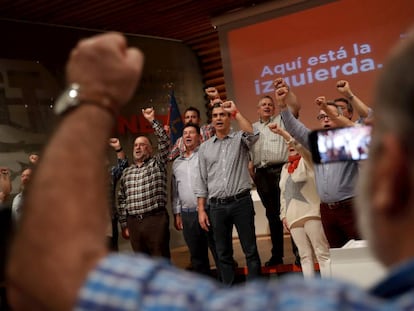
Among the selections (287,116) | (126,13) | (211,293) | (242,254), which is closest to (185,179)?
(287,116)

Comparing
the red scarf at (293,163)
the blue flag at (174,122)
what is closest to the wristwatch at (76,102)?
the red scarf at (293,163)

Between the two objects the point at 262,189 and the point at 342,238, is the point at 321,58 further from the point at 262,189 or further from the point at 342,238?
the point at 342,238

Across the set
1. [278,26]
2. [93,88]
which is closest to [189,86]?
[278,26]

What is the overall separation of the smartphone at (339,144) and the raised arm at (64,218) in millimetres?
430

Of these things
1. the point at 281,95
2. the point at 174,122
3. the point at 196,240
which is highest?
the point at 174,122

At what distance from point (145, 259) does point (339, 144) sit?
0.47m

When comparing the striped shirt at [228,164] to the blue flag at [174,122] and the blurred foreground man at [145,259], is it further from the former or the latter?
the blurred foreground man at [145,259]

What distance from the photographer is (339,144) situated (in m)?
0.94

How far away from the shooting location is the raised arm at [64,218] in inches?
21.7

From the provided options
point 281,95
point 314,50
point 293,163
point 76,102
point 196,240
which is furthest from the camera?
point 314,50

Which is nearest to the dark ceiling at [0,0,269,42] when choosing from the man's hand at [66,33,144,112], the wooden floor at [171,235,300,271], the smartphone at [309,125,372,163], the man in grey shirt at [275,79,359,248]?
the wooden floor at [171,235,300,271]

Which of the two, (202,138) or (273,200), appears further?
(202,138)

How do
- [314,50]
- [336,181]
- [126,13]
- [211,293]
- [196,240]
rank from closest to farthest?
[211,293] < [336,181] < [196,240] < [314,50] < [126,13]

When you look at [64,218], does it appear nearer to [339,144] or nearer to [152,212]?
[339,144]
